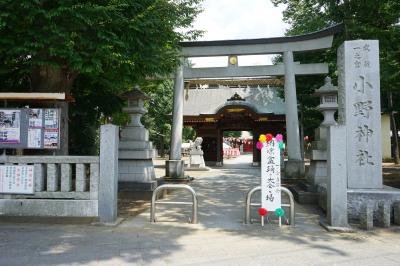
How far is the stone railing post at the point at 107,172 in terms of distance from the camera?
280 inches

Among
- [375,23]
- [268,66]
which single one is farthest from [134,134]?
[375,23]

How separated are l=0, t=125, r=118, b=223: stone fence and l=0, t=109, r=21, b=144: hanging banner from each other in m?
0.41

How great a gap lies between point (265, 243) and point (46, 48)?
597 centimetres

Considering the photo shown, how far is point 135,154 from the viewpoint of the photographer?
38.1 ft

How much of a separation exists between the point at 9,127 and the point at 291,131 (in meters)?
11.4

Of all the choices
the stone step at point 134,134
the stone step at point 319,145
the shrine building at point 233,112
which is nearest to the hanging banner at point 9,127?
the stone step at point 134,134

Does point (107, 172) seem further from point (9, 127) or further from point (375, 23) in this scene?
point (375, 23)

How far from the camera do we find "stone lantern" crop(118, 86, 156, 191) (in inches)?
452

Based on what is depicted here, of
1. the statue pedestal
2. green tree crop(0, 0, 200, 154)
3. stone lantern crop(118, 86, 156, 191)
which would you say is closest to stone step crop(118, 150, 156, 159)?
stone lantern crop(118, 86, 156, 191)

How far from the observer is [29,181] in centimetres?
732

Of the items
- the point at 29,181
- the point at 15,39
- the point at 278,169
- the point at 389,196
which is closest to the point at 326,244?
the point at 278,169

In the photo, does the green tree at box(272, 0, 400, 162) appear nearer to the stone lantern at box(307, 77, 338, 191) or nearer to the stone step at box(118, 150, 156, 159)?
the stone lantern at box(307, 77, 338, 191)

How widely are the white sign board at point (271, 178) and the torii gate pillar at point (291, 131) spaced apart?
26.4 feet

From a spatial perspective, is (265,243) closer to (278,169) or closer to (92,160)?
(278,169)
